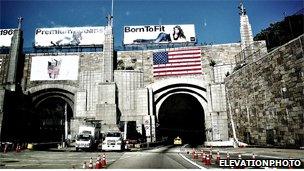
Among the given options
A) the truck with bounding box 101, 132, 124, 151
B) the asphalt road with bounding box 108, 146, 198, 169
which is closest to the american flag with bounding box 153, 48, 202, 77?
the truck with bounding box 101, 132, 124, 151

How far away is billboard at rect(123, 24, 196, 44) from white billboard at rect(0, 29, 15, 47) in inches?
730

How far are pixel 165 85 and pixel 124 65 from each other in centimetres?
728

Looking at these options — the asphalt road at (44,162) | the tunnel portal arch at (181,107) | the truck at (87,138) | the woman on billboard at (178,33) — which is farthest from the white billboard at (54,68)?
the asphalt road at (44,162)

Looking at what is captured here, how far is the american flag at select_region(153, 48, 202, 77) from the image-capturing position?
4203 centimetres

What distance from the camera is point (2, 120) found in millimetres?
34375

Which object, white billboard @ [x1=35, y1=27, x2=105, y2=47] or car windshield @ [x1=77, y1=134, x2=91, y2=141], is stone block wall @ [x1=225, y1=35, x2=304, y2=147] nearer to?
car windshield @ [x1=77, y1=134, x2=91, y2=141]

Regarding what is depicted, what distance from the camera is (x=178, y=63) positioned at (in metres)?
42.2

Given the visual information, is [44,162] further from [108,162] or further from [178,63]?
[178,63]

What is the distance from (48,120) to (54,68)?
9195 mm

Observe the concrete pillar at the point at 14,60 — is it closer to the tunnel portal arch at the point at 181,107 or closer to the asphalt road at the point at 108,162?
the tunnel portal arch at the point at 181,107

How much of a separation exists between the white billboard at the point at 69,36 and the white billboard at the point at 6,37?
409 cm

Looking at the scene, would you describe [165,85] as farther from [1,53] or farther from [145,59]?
[1,53]

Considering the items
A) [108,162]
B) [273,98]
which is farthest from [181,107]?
[108,162]

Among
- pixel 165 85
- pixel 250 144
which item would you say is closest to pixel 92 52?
pixel 165 85
